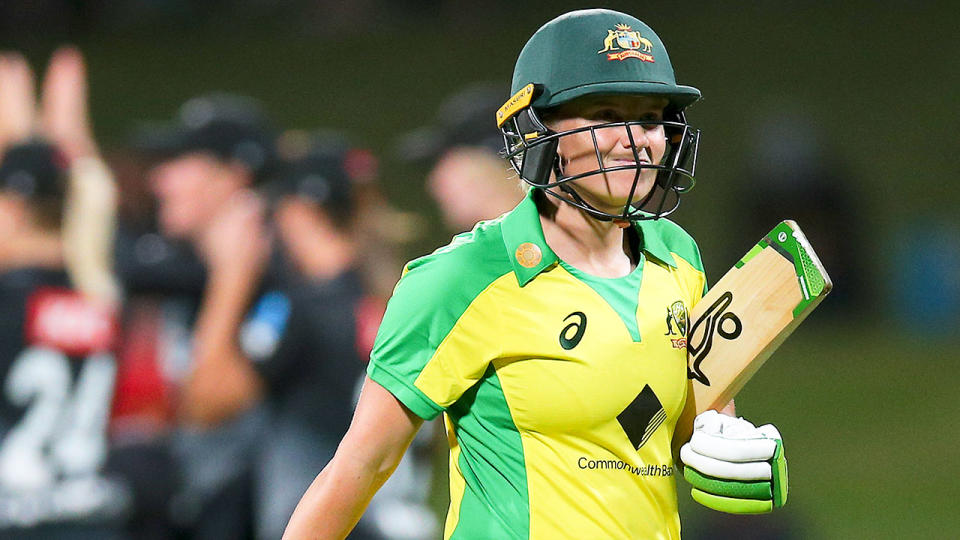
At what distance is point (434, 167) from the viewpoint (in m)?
5.72

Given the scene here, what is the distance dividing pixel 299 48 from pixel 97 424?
34.8ft

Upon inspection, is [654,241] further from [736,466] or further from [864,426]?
Result: [864,426]

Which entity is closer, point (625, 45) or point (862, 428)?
point (625, 45)

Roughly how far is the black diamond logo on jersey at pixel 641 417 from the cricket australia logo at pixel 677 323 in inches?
4.8

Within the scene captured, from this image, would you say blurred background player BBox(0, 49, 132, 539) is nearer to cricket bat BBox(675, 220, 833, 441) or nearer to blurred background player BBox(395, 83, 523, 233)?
blurred background player BBox(395, 83, 523, 233)

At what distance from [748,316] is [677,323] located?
133mm

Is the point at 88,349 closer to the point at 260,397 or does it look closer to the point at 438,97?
the point at 260,397

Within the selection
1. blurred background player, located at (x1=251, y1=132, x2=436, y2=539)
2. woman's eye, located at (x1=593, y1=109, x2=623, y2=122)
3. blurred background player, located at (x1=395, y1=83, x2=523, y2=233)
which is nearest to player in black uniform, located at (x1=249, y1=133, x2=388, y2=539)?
blurred background player, located at (x1=251, y1=132, x2=436, y2=539)

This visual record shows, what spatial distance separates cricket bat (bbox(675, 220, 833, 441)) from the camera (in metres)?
2.79

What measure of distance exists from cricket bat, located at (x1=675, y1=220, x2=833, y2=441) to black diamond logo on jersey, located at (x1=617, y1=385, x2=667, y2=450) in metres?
0.12

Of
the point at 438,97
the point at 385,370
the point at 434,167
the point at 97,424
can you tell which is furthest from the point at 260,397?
the point at 438,97

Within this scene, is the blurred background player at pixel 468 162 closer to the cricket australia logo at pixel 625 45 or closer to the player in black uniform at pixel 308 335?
the player in black uniform at pixel 308 335

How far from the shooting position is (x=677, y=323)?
9.34ft

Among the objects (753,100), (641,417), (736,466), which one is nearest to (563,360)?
(641,417)
